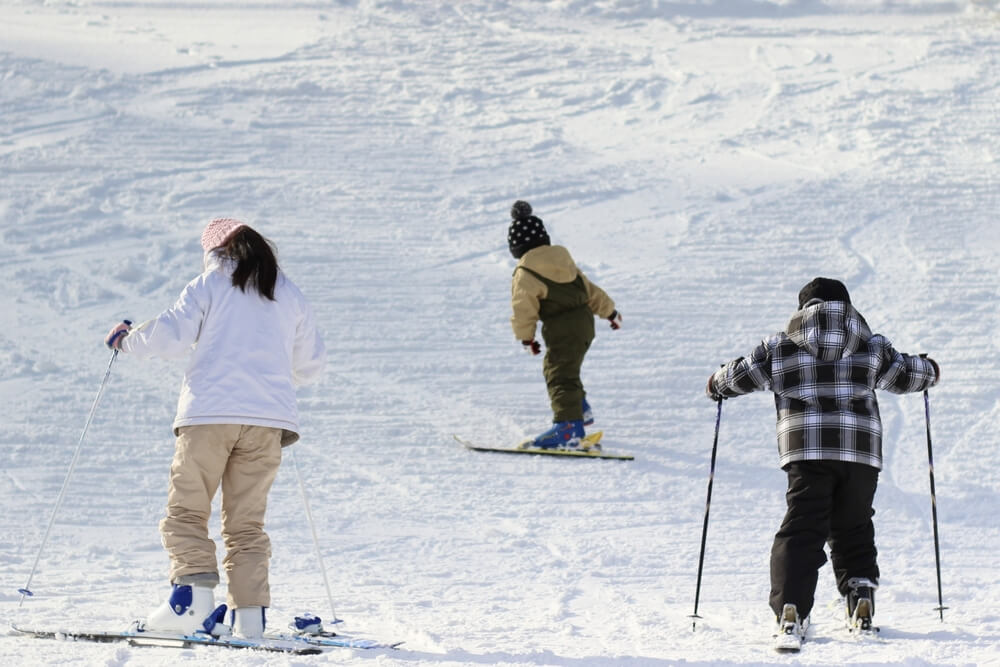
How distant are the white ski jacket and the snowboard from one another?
3.15 metres

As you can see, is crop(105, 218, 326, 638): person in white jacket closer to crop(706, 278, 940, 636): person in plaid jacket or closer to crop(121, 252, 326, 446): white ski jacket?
crop(121, 252, 326, 446): white ski jacket

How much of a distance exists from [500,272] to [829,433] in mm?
5775

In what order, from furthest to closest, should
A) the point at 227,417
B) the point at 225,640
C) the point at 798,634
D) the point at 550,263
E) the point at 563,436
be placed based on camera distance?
the point at 563,436 < the point at 550,263 < the point at 798,634 < the point at 227,417 < the point at 225,640

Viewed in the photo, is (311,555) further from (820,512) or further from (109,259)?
(109,259)

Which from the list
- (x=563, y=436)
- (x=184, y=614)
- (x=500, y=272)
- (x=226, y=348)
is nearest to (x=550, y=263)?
(x=563, y=436)

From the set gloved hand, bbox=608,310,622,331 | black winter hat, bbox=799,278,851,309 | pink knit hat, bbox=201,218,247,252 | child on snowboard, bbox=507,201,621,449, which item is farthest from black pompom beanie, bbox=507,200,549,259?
pink knit hat, bbox=201,218,247,252

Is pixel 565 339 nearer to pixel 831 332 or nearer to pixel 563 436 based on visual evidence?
pixel 563 436

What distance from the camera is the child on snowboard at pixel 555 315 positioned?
716 centimetres

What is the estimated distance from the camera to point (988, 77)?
46.8 ft

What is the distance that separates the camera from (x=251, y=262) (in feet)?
13.7

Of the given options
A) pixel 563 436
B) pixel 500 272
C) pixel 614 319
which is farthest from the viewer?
pixel 500 272

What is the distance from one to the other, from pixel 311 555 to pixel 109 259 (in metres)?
4.87

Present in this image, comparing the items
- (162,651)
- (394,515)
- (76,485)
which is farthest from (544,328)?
(162,651)

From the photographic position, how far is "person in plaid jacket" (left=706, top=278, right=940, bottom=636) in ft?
14.0
